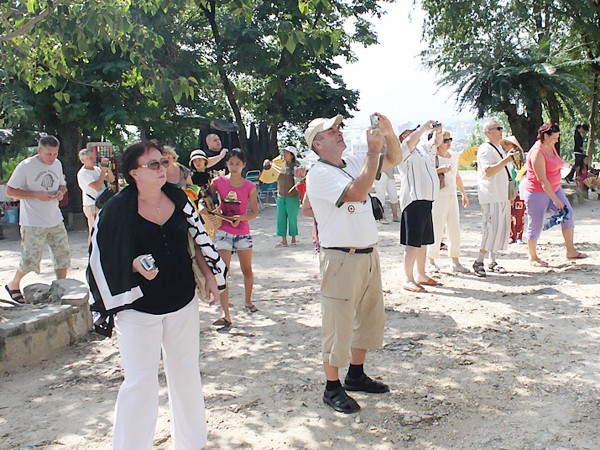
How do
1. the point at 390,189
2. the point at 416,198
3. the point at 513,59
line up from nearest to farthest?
the point at 416,198, the point at 390,189, the point at 513,59

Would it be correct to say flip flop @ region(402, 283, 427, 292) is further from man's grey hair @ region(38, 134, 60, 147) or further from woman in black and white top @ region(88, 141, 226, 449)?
man's grey hair @ region(38, 134, 60, 147)

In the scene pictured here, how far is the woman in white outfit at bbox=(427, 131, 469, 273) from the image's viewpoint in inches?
302

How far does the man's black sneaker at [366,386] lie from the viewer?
4.27 m

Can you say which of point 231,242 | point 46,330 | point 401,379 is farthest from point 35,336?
point 401,379

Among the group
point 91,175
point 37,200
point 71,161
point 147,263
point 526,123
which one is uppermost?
point 526,123

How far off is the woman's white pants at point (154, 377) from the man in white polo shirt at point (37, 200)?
4120 mm

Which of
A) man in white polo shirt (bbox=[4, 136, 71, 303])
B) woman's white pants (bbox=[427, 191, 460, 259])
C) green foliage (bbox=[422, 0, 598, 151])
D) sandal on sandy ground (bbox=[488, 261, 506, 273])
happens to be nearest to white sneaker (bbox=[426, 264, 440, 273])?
woman's white pants (bbox=[427, 191, 460, 259])

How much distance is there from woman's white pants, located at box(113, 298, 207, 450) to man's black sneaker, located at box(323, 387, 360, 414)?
0.96 metres

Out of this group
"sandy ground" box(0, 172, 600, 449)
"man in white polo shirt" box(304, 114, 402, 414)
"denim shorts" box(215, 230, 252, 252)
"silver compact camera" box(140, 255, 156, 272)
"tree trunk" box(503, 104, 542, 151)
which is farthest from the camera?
"tree trunk" box(503, 104, 542, 151)

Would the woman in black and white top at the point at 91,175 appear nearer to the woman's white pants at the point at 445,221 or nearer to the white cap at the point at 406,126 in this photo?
the white cap at the point at 406,126

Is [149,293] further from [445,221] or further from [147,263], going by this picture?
[445,221]

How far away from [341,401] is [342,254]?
958 millimetres

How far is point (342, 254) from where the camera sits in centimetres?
389

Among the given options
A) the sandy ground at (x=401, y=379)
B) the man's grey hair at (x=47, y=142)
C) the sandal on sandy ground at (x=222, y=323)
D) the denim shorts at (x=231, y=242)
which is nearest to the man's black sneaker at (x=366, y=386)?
the sandy ground at (x=401, y=379)
